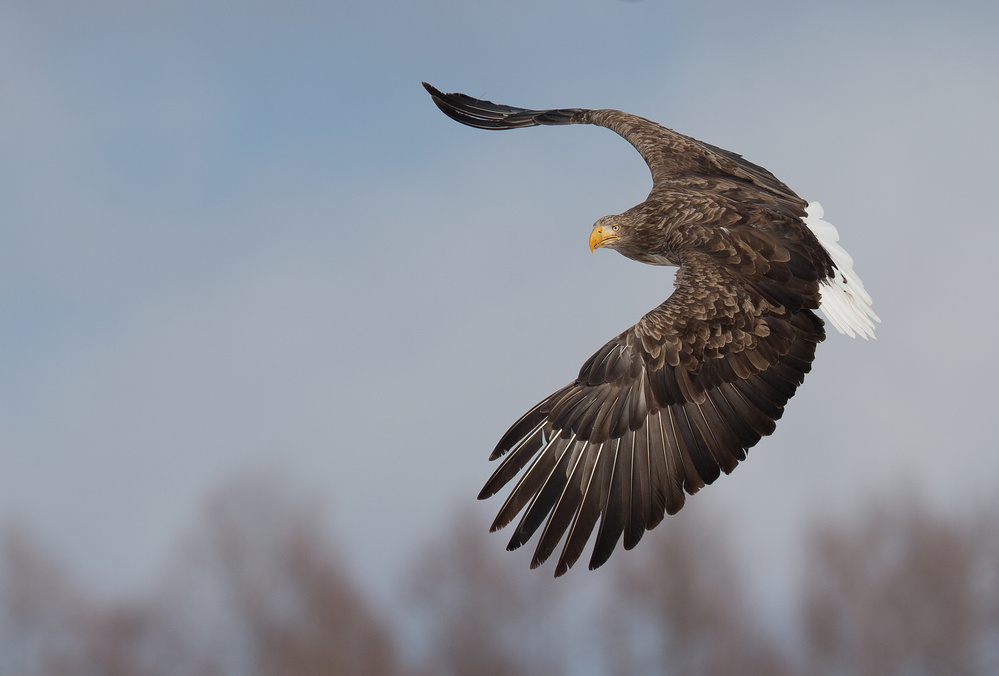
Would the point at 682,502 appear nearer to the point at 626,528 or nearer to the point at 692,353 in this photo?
the point at 626,528

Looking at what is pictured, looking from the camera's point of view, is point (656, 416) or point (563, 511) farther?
point (656, 416)

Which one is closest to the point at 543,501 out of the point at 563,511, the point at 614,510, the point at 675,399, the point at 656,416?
the point at 563,511

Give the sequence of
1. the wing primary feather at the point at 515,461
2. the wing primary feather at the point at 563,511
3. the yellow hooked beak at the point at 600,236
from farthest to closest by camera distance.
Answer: the yellow hooked beak at the point at 600,236 < the wing primary feather at the point at 515,461 < the wing primary feather at the point at 563,511

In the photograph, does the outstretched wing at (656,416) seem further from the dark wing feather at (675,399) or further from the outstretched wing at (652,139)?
the outstretched wing at (652,139)

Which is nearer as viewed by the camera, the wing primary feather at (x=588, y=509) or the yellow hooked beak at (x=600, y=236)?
the wing primary feather at (x=588, y=509)

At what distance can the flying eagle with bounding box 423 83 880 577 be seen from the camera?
23.4 ft

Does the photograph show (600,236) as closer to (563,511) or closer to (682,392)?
(682,392)

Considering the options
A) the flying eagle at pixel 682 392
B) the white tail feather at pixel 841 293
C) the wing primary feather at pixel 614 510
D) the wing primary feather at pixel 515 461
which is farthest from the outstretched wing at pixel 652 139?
the wing primary feather at pixel 515 461

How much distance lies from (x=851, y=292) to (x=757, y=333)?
1739 mm

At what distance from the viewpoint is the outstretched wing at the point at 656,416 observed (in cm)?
712

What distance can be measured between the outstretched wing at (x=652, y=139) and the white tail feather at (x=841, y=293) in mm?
261

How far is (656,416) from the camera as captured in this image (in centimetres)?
749

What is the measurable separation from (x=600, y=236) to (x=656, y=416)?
8.54 ft

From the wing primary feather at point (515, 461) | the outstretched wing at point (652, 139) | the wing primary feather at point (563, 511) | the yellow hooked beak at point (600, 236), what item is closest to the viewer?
the wing primary feather at point (563, 511)
